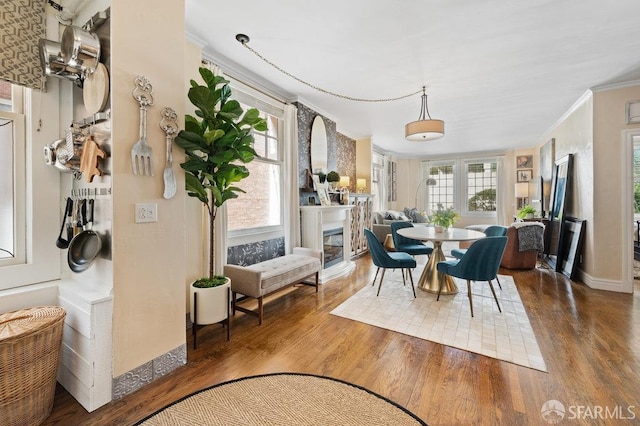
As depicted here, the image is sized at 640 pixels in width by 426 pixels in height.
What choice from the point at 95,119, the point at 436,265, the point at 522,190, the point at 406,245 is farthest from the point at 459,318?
the point at 522,190

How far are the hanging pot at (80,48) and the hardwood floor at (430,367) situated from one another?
208 cm

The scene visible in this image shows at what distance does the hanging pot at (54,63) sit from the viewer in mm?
1692

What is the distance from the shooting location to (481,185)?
28.1ft

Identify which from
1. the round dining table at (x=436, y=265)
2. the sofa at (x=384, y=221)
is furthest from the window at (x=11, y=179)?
the sofa at (x=384, y=221)

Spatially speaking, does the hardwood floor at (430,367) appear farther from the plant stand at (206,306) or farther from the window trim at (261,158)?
the window trim at (261,158)

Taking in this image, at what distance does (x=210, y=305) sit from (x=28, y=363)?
41.1 inches

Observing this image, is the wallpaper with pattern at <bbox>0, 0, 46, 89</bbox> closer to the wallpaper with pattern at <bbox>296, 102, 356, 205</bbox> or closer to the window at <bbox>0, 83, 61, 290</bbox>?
the window at <bbox>0, 83, 61, 290</bbox>

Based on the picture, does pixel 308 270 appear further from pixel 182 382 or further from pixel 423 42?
pixel 423 42

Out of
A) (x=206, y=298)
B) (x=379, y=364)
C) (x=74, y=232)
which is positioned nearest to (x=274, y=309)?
(x=206, y=298)

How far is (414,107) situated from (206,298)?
13.5ft

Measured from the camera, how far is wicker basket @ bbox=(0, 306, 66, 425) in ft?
4.38

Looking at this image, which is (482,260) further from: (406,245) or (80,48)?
(80,48)

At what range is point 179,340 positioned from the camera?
199 cm

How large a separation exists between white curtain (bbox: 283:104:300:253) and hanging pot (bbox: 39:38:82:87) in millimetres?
2366
